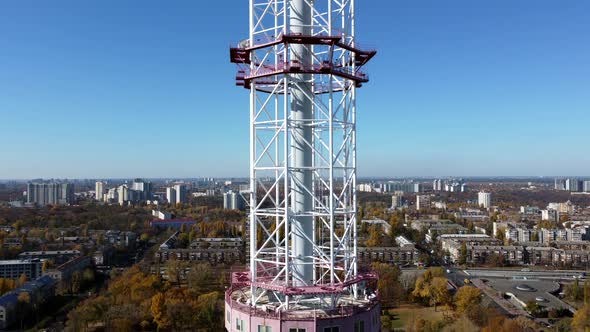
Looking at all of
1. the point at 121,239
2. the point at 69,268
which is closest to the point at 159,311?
the point at 69,268

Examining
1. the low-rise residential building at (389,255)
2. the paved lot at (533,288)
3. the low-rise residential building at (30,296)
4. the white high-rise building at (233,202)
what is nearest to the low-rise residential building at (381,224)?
the low-rise residential building at (389,255)

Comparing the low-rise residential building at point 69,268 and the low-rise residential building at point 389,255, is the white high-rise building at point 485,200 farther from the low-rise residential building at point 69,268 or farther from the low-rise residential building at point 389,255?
the low-rise residential building at point 69,268

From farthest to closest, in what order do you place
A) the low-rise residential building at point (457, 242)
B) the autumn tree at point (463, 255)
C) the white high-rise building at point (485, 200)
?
the white high-rise building at point (485, 200) → the low-rise residential building at point (457, 242) → the autumn tree at point (463, 255)

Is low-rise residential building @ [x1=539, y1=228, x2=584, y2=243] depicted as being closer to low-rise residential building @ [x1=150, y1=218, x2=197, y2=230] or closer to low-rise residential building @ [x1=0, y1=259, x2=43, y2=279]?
low-rise residential building @ [x1=150, y1=218, x2=197, y2=230]

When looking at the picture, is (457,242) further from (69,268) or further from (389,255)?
(69,268)

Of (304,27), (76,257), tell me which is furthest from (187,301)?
(304,27)
